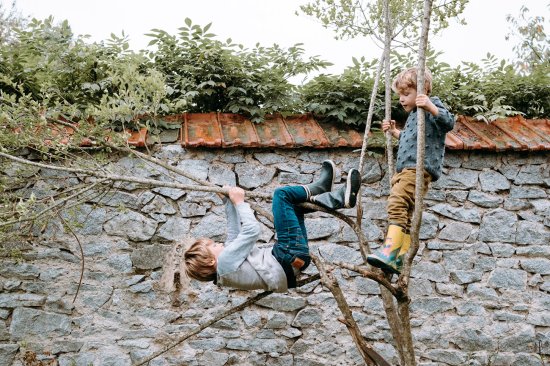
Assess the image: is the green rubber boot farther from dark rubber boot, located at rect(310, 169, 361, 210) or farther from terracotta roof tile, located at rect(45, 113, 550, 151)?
terracotta roof tile, located at rect(45, 113, 550, 151)

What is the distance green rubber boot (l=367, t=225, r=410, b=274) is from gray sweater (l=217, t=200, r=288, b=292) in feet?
1.88

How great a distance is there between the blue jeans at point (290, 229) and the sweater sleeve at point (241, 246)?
0.43 ft

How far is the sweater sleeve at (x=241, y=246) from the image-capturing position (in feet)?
9.63

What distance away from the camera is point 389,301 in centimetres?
343

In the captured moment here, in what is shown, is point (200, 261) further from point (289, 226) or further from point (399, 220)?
point (399, 220)

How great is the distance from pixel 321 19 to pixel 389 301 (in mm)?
2105

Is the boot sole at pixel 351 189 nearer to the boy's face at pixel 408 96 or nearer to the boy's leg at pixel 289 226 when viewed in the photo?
the boy's leg at pixel 289 226

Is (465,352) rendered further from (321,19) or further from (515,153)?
(321,19)

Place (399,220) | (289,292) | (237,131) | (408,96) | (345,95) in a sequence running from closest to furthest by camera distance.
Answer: (399,220) < (408,96) < (289,292) < (237,131) < (345,95)

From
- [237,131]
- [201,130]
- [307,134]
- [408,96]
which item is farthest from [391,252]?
[201,130]

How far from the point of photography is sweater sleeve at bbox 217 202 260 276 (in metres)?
2.94

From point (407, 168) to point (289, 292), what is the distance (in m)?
1.69

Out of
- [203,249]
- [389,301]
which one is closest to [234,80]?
[203,249]

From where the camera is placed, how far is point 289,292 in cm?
436
